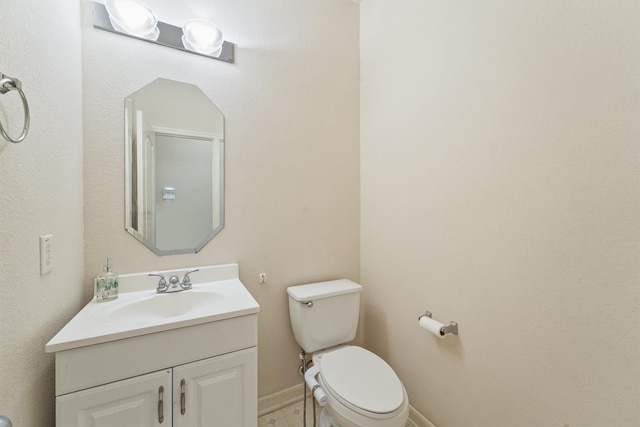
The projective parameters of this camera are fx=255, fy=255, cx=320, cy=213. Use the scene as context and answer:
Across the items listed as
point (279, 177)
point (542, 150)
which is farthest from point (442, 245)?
point (279, 177)

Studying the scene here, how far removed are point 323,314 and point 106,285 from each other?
3.47 ft

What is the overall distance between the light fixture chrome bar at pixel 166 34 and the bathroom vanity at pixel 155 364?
1.15 metres

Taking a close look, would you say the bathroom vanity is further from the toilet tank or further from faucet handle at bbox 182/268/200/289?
the toilet tank

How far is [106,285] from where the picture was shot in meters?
1.13

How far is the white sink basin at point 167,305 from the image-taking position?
1.10 m

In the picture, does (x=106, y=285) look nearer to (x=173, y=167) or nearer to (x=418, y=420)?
(x=173, y=167)

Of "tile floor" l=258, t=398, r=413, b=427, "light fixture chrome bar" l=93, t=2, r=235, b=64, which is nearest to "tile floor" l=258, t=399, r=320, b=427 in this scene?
"tile floor" l=258, t=398, r=413, b=427

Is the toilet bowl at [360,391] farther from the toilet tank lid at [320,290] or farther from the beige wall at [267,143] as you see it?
the beige wall at [267,143]

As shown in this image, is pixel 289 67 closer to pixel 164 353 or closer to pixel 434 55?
pixel 434 55

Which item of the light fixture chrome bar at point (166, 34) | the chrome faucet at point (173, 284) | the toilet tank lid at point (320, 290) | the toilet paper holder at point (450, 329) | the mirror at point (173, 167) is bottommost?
the toilet paper holder at point (450, 329)

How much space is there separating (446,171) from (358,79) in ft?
3.28

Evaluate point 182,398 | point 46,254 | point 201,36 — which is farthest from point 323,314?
point 201,36

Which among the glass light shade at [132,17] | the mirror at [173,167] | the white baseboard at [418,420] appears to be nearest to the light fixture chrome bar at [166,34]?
the glass light shade at [132,17]

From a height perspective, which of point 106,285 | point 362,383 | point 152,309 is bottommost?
point 362,383
